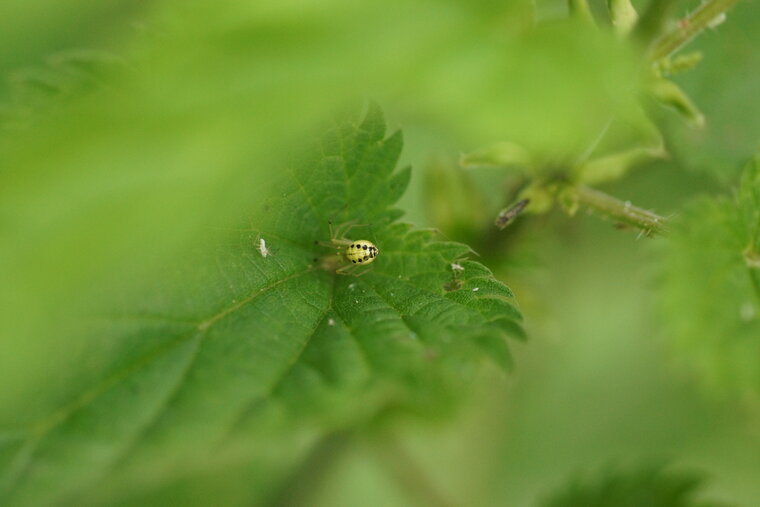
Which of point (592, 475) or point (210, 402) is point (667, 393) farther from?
point (210, 402)

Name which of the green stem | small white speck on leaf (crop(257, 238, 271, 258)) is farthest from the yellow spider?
the green stem

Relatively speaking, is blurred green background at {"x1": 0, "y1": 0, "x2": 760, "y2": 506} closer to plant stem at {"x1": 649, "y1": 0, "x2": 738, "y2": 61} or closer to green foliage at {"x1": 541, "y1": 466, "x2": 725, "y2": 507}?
plant stem at {"x1": 649, "y1": 0, "x2": 738, "y2": 61}

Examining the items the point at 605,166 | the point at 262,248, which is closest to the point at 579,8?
the point at 605,166

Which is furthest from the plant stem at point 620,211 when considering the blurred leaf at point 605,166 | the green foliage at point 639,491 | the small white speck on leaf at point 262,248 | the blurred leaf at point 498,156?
the green foliage at point 639,491

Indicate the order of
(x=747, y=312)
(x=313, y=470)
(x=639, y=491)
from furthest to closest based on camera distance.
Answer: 1. (x=313, y=470)
2. (x=639, y=491)
3. (x=747, y=312)

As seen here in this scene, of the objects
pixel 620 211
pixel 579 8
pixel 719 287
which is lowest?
pixel 719 287

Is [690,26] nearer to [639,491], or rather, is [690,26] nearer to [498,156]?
[498,156]

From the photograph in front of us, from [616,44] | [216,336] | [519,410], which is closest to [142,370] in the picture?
[216,336]
